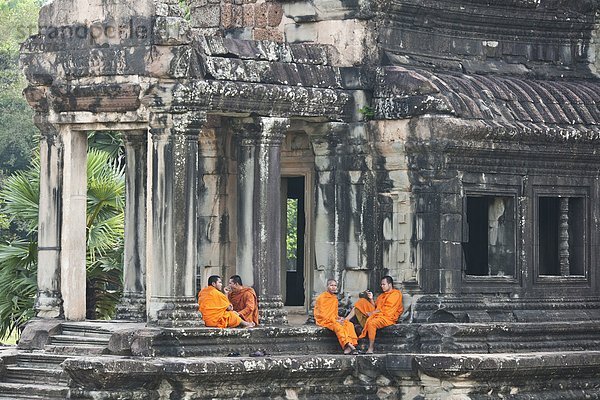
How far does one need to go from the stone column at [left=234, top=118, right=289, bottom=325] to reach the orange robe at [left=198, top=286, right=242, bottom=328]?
2.18 ft

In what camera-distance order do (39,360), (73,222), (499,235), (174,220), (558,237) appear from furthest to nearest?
(558,237) < (499,235) < (73,222) < (39,360) < (174,220)

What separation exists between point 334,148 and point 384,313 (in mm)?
2150

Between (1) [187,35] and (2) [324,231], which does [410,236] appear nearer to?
(2) [324,231]

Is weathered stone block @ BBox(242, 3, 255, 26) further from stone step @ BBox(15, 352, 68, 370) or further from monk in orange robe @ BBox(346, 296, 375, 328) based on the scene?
stone step @ BBox(15, 352, 68, 370)

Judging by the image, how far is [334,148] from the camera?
945 inches

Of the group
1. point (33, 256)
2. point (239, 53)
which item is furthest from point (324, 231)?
point (33, 256)

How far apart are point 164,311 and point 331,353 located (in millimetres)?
2363

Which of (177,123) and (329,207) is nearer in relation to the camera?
(177,123)

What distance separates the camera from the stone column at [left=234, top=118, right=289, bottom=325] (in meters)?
22.8

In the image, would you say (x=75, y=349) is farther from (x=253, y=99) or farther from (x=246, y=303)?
(x=253, y=99)

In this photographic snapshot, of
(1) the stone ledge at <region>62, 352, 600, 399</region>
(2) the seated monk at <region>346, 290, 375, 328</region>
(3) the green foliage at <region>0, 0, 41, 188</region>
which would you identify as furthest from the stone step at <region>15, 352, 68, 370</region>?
(3) the green foliage at <region>0, 0, 41, 188</region>

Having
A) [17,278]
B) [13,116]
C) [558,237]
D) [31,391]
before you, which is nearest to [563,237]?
[558,237]

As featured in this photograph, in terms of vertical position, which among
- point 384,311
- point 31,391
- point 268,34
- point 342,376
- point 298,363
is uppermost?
point 268,34

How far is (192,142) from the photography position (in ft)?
71.7
